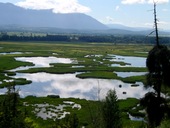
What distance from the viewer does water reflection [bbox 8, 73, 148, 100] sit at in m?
85.0

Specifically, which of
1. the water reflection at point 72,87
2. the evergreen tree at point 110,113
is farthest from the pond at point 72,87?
the evergreen tree at point 110,113

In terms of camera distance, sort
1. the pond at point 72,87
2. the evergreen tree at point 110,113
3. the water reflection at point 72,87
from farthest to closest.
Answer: the water reflection at point 72,87 → the pond at point 72,87 → the evergreen tree at point 110,113

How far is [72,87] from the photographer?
314 ft

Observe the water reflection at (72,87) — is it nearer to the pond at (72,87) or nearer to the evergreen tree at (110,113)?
the pond at (72,87)

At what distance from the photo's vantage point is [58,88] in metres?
94.7

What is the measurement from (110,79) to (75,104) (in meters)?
37.0

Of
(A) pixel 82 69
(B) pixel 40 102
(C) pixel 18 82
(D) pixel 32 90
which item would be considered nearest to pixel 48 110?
(B) pixel 40 102

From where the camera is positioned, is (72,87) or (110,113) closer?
(110,113)

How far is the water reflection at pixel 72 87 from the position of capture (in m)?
85.0

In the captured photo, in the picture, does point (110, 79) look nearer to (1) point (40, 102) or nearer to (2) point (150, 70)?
(1) point (40, 102)

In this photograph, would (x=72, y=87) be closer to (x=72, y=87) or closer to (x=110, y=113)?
(x=72, y=87)

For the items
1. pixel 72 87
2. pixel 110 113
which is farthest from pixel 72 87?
pixel 110 113

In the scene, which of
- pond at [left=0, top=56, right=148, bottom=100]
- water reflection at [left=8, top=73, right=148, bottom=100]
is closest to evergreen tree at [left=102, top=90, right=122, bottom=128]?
pond at [left=0, top=56, right=148, bottom=100]

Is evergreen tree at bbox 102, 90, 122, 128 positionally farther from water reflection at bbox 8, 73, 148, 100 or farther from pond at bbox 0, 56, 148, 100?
water reflection at bbox 8, 73, 148, 100
